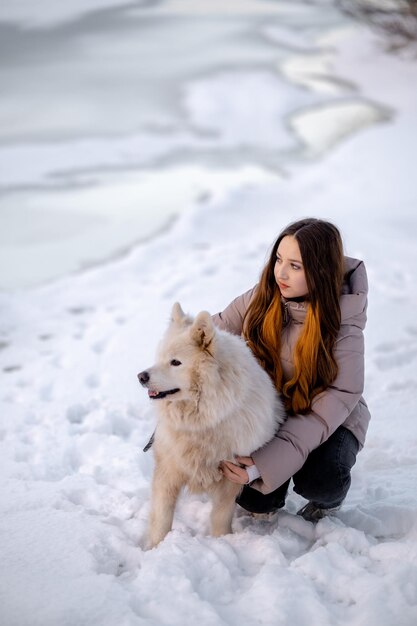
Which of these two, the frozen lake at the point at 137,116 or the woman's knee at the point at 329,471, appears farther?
the frozen lake at the point at 137,116

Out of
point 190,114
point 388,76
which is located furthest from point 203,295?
point 388,76

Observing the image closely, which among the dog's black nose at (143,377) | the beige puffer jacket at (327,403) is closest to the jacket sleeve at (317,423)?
the beige puffer jacket at (327,403)

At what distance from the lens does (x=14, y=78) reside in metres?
13.2

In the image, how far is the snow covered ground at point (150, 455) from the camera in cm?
225

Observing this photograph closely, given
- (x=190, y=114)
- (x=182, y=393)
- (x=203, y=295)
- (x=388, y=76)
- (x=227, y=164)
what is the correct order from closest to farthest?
1. (x=182, y=393)
2. (x=203, y=295)
3. (x=227, y=164)
4. (x=190, y=114)
5. (x=388, y=76)

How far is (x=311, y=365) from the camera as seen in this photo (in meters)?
2.65

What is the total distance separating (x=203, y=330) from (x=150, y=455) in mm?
1251

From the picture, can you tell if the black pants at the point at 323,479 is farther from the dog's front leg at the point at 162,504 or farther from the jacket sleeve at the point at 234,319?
the jacket sleeve at the point at 234,319

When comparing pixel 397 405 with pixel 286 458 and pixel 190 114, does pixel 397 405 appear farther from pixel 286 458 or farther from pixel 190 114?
pixel 190 114

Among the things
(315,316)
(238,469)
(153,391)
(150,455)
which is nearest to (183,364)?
(153,391)

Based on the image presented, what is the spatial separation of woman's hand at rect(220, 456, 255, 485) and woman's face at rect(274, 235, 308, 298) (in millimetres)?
688

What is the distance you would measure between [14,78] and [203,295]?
991 cm

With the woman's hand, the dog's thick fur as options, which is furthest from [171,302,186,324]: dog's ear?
the woman's hand

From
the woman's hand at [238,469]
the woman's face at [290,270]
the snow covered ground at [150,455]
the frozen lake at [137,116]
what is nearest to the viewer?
the snow covered ground at [150,455]
